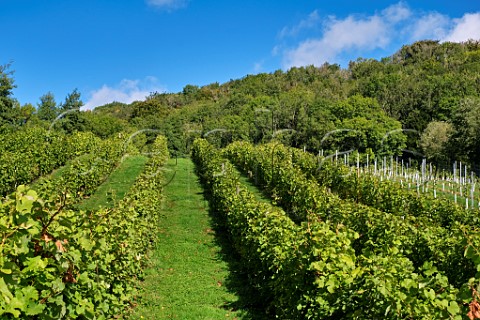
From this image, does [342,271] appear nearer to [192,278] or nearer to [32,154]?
[192,278]

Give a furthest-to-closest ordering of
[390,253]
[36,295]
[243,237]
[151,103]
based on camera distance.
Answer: [151,103] < [243,237] < [390,253] < [36,295]

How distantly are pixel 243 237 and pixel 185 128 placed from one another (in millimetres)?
44125

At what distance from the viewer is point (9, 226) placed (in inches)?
118

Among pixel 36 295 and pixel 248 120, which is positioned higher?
pixel 248 120

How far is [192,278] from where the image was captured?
10656 mm

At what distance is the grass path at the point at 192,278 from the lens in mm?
8609

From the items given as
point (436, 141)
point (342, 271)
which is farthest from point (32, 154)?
point (436, 141)

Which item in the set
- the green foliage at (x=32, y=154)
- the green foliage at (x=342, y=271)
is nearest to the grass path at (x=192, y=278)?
the green foliage at (x=342, y=271)

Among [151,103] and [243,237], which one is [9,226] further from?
[151,103]

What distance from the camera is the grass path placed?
861 cm

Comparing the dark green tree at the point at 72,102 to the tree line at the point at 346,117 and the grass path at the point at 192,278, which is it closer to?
the tree line at the point at 346,117

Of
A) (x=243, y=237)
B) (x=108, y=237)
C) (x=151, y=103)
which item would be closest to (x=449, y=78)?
(x=151, y=103)

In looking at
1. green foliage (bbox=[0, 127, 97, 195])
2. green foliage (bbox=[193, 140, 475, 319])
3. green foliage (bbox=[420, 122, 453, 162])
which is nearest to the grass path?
green foliage (bbox=[193, 140, 475, 319])

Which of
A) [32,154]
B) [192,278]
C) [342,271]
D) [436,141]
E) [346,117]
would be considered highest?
[346,117]
